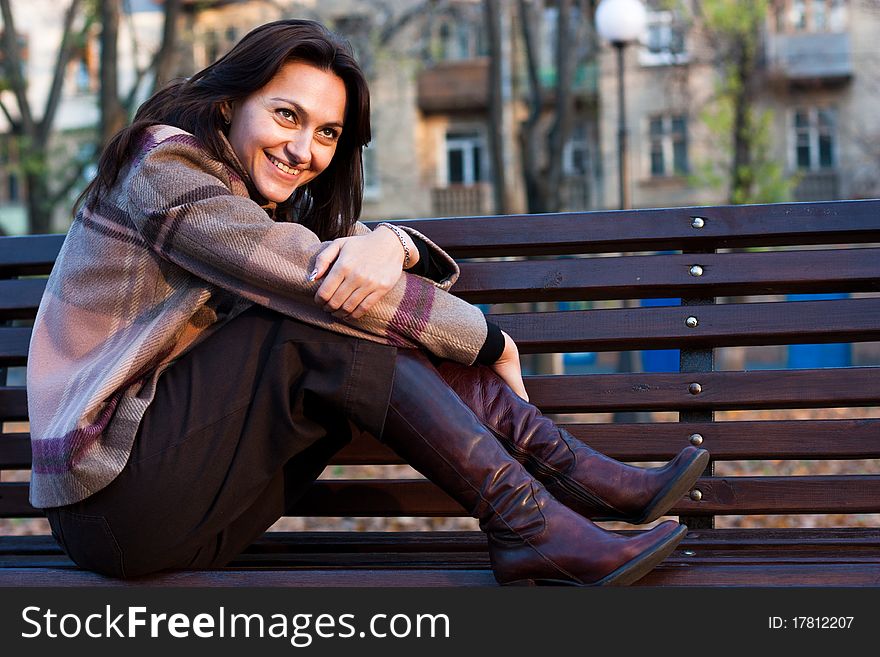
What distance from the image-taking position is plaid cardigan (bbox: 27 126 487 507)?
232 centimetres

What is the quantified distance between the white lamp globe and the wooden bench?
7791 mm

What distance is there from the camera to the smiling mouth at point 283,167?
8.68ft

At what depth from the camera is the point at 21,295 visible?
321 centimetres

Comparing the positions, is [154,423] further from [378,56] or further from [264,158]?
[378,56]

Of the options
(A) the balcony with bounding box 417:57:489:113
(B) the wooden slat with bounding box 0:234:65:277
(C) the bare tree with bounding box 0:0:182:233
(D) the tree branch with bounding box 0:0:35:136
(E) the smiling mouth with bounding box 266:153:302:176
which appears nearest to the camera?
(E) the smiling mouth with bounding box 266:153:302:176

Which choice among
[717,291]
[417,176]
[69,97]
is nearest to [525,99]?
[417,176]

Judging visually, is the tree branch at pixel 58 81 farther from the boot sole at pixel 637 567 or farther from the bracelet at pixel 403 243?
the boot sole at pixel 637 567

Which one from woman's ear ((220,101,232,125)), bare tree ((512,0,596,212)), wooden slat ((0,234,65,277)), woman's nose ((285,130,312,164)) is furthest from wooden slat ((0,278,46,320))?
bare tree ((512,0,596,212))

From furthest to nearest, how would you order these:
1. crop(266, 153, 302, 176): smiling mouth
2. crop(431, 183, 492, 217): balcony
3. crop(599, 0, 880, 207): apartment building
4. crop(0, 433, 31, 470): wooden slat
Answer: crop(431, 183, 492, 217): balcony, crop(599, 0, 880, 207): apartment building, crop(0, 433, 31, 470): wooden slat, crop(266, 153, 302, 176): smiling mouth

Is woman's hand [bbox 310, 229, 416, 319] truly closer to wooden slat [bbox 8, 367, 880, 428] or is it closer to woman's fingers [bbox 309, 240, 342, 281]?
woman's fingers [bbox 309, 240, 342, 281]

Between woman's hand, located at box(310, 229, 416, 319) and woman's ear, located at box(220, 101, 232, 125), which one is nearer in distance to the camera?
woman's hand, located at box(310, 229, 416, 319)

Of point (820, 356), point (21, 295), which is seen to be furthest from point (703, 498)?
point (820, 356)

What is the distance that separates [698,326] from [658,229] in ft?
0.93

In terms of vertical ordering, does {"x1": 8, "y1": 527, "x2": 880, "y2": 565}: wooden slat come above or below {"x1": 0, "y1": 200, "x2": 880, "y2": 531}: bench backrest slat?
below
